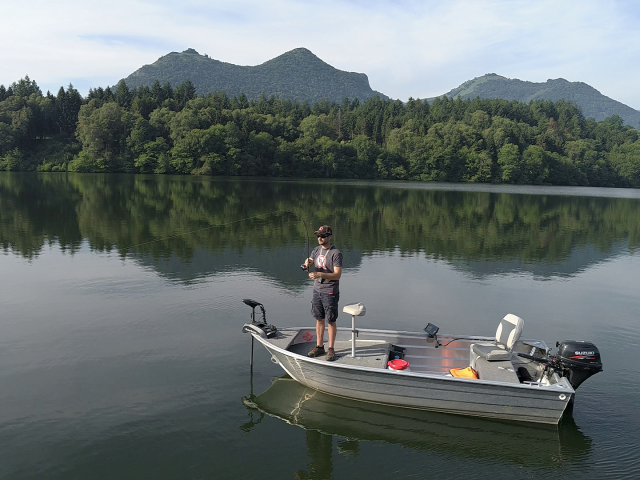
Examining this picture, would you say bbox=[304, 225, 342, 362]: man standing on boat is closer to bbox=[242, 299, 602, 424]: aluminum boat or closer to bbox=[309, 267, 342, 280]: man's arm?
bbox=[309, 267, 342, 280]: man's arm

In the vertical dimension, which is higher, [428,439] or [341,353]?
[341,353]

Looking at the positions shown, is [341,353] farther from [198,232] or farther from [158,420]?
[198,232]

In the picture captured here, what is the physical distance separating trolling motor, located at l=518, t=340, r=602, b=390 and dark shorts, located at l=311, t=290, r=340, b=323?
11.2 feet

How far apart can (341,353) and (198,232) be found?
17.6 meters

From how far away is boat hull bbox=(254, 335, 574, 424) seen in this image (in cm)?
782

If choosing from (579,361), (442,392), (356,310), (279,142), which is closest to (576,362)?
(579,361)

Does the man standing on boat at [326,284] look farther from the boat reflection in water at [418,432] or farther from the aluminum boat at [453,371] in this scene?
the boat reflection in water at [418,432]

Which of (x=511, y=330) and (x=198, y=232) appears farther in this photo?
(x=198, y=232)

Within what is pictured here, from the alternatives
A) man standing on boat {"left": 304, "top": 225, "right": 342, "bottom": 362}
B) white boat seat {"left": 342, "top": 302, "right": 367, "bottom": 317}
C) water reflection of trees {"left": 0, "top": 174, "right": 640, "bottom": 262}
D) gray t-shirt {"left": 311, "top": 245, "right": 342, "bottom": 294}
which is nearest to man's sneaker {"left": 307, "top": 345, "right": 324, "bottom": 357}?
man standing on boat {"left": 304, "top": 225, "right": 342, "bottom": 362}

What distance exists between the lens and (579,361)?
8172 mm

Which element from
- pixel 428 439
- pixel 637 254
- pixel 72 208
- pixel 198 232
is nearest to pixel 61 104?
pixel 72 208

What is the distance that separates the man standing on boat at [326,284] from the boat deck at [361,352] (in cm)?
25

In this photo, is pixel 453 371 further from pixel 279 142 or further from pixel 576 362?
pixel 279 142

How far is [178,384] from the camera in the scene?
29.8 feet
